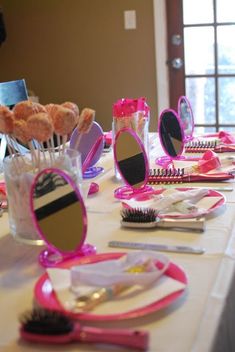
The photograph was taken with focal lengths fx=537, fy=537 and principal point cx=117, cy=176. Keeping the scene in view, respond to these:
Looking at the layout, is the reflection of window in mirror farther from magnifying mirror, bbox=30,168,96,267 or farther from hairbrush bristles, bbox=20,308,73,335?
hairbrush bristles, bbox=20,308,73,335

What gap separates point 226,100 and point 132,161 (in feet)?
7.36

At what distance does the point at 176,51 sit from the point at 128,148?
2.22 m

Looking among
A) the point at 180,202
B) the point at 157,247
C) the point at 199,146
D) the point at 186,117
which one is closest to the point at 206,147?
the point at 199,146

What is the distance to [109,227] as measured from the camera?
125 cm

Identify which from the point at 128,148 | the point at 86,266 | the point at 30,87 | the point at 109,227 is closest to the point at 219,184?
the point at 128,148

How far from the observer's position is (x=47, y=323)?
31.0 inches

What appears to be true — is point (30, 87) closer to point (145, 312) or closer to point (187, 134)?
point (187, 134)

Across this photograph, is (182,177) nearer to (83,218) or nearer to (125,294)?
(83,218)

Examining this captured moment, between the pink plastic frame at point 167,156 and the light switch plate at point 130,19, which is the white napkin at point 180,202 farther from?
the light switch plate at point 130,19

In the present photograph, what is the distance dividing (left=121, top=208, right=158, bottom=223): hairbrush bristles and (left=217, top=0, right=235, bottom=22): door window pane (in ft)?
8.09

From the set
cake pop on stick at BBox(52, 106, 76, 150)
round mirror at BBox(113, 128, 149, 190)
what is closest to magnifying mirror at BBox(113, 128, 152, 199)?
round mirror at BBox(113, 128, 149, 190)

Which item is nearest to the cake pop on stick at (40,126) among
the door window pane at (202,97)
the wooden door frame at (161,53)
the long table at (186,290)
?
the long table at (186,290)

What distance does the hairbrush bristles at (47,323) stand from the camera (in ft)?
2.57

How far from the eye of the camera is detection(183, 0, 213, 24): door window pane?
3412 millimetres
